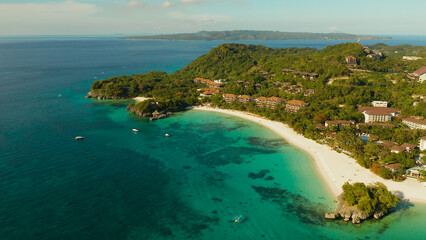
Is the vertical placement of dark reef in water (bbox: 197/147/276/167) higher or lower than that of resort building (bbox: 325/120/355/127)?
lower

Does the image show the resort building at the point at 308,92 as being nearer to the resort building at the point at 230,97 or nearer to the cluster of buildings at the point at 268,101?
the cluster of buildings at the point at 268,101

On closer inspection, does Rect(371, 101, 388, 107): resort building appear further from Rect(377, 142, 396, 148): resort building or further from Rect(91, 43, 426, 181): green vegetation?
Rect(377, 142, 396, 148): resort building

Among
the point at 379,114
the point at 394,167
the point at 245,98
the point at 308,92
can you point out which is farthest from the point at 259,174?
the point at 308,92

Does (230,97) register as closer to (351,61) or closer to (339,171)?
(339,171)

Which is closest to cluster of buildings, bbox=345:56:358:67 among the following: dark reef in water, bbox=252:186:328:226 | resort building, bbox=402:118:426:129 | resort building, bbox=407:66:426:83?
resort building, bbox=407:66:426:83

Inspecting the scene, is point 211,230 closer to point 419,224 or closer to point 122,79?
point 419,224

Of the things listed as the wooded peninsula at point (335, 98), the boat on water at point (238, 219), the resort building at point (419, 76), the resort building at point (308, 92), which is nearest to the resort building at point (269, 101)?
the wooded peninsula at point (335, 98)
